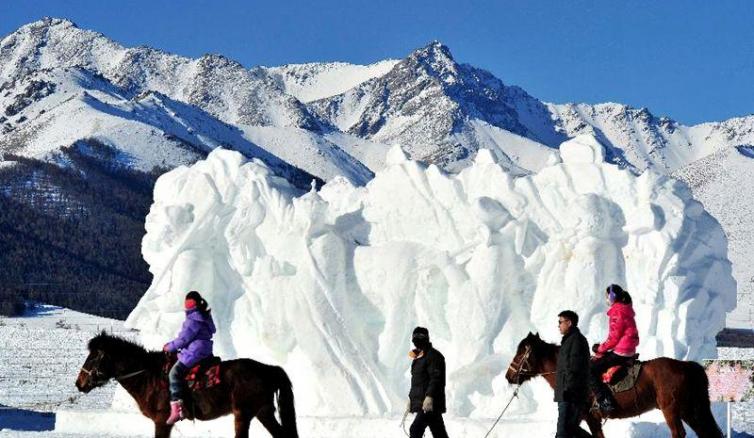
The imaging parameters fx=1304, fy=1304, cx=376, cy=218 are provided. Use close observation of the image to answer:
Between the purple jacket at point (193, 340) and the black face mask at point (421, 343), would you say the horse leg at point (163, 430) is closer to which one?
the purple jacket at point (193, 340)

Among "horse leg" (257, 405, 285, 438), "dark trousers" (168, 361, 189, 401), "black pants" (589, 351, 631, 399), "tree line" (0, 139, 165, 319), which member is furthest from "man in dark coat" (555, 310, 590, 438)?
"tree line" (0, 139, 165, 319)

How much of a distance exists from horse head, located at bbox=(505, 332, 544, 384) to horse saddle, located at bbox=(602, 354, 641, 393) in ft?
3.36

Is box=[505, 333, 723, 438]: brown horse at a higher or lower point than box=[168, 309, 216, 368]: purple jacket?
lower

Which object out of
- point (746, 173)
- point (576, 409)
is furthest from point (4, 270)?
point (576, 409)

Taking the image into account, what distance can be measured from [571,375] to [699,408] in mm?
2358

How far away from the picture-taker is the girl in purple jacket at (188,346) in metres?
13.2

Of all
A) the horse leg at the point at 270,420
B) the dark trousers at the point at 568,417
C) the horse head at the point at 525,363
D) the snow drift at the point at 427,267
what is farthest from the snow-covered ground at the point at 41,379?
the dark trousers at the point at 568,417

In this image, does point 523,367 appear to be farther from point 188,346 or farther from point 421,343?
point 188,346

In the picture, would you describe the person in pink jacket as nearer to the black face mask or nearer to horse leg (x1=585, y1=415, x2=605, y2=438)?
horse leg (x1=585, y1=415, x2=605, y2=438)

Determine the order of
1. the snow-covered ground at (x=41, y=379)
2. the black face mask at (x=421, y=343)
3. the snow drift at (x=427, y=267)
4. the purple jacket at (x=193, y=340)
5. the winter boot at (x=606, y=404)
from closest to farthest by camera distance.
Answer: the black face mask at (x=421, y=343) < the purple jacket at (x=193, y=340) < the winter boot at (x=606, y=404) < the snow drift at (x=427, y=267) < the snow-covered ground at (x=41, y=379)

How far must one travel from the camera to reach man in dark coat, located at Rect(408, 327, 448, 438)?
1255 cm

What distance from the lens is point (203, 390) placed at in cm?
1330

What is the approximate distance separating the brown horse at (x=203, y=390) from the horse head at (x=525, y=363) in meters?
2.33

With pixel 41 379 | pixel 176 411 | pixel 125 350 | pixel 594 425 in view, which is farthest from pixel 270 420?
pixel 41 379
